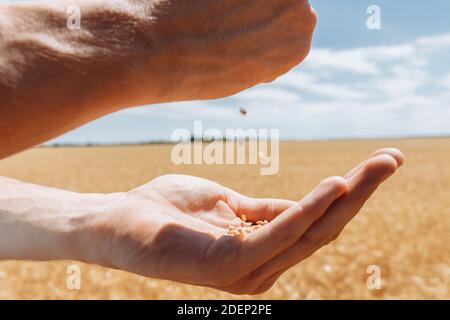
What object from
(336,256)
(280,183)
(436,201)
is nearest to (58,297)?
(336,256)

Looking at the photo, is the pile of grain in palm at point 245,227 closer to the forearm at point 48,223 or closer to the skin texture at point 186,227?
the skin texture at point 186,227

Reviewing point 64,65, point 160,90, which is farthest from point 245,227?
point 64,65

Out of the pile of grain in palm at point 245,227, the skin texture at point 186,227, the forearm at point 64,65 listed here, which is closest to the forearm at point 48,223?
the skin texture at point 186,227

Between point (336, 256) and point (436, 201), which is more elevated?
point (436, 201)

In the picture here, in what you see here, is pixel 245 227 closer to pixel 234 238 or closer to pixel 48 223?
pixel 234 238

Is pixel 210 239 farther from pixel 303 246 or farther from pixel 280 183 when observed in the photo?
pixel 280 183

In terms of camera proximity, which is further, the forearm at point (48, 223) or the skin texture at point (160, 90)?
the forearm at point (48, 223)
